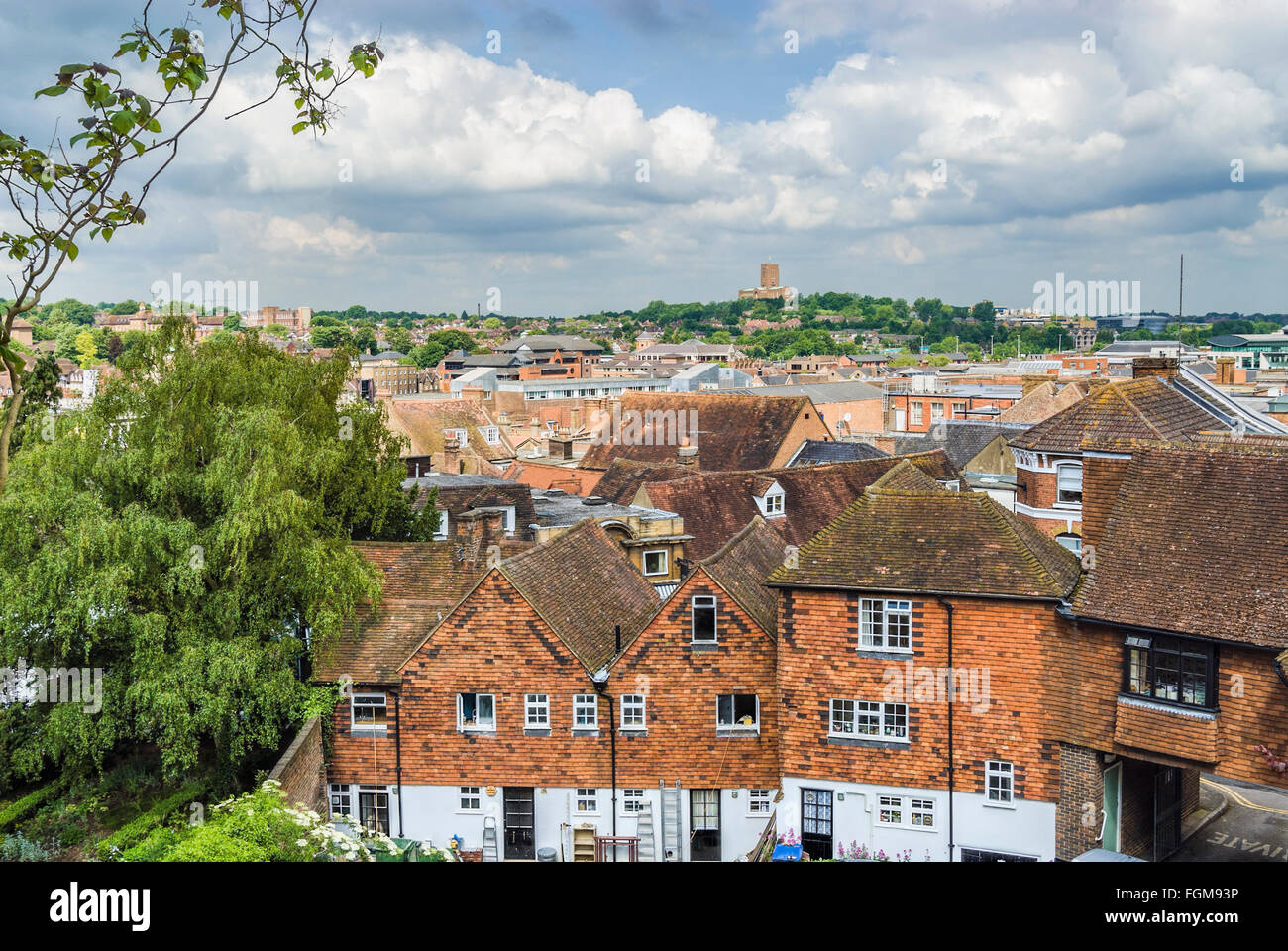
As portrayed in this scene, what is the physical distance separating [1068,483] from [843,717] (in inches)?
855

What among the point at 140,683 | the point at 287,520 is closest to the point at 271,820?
the point at 140,683

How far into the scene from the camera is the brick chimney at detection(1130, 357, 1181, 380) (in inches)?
1764

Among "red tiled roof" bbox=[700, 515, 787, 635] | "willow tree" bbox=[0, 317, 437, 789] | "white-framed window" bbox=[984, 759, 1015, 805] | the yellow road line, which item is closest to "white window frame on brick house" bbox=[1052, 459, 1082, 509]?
the yellow road line

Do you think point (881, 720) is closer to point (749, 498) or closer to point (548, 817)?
point (548, 817)

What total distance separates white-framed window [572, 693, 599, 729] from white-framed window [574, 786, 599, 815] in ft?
5.39

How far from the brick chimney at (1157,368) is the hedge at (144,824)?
36730 mm

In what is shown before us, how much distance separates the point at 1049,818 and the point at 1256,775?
4.56 metres

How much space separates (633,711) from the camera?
2927 cm

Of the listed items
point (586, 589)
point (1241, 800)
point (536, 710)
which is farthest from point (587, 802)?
point (1241, 800)

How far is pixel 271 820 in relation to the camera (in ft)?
71.3

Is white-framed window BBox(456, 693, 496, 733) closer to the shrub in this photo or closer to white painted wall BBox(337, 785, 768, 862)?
white painted wall BBox(337, 785, 768, 862)

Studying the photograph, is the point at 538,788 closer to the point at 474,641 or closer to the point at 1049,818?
the point at 474,641

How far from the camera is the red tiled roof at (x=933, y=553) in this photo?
2658cm

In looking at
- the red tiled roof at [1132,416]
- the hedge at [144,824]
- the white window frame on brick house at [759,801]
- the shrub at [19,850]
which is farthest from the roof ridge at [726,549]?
the shrub at [19,850]
